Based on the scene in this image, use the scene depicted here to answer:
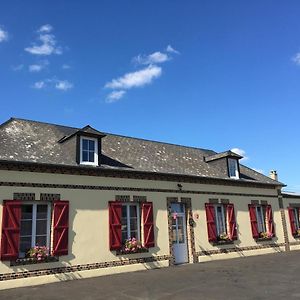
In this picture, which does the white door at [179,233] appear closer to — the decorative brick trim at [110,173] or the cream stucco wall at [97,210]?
the cream stucco wall at [97,210]

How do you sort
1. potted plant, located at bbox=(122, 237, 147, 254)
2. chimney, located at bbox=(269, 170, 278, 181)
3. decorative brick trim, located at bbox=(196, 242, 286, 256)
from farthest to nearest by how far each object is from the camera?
chimney, located at bbox=(269, 170, 278, 181) < decorative brick trim, located at bbox=(196, 242, 286, 256) < potted plant, located at bbox=(122, 237, 147, 254)

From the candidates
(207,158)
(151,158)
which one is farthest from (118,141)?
(207,158)

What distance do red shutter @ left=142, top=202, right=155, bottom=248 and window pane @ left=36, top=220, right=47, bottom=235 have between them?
356cm

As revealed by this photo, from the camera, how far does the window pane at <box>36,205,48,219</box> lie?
1043cm

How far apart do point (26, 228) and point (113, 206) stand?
291 centimetres

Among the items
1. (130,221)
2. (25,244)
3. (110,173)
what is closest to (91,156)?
(110,173)

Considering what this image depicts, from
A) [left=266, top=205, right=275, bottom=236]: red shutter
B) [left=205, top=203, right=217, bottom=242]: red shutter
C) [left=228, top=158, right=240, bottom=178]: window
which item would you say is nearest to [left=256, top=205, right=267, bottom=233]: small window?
[left=266, top=205, right=275, bottom=236]: red shutter

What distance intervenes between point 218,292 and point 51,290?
4.16m

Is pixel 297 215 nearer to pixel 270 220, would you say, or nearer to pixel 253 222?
pixel 270 220

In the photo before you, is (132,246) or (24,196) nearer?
(24,196)

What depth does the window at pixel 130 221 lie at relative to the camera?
12.2 m

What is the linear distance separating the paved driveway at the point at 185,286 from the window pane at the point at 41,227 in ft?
5.10

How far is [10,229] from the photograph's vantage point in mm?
9609

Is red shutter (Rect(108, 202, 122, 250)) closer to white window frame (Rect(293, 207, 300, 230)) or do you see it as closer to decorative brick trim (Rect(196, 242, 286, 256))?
decorative brick trim (Rect(196, 242, 286, 256))
